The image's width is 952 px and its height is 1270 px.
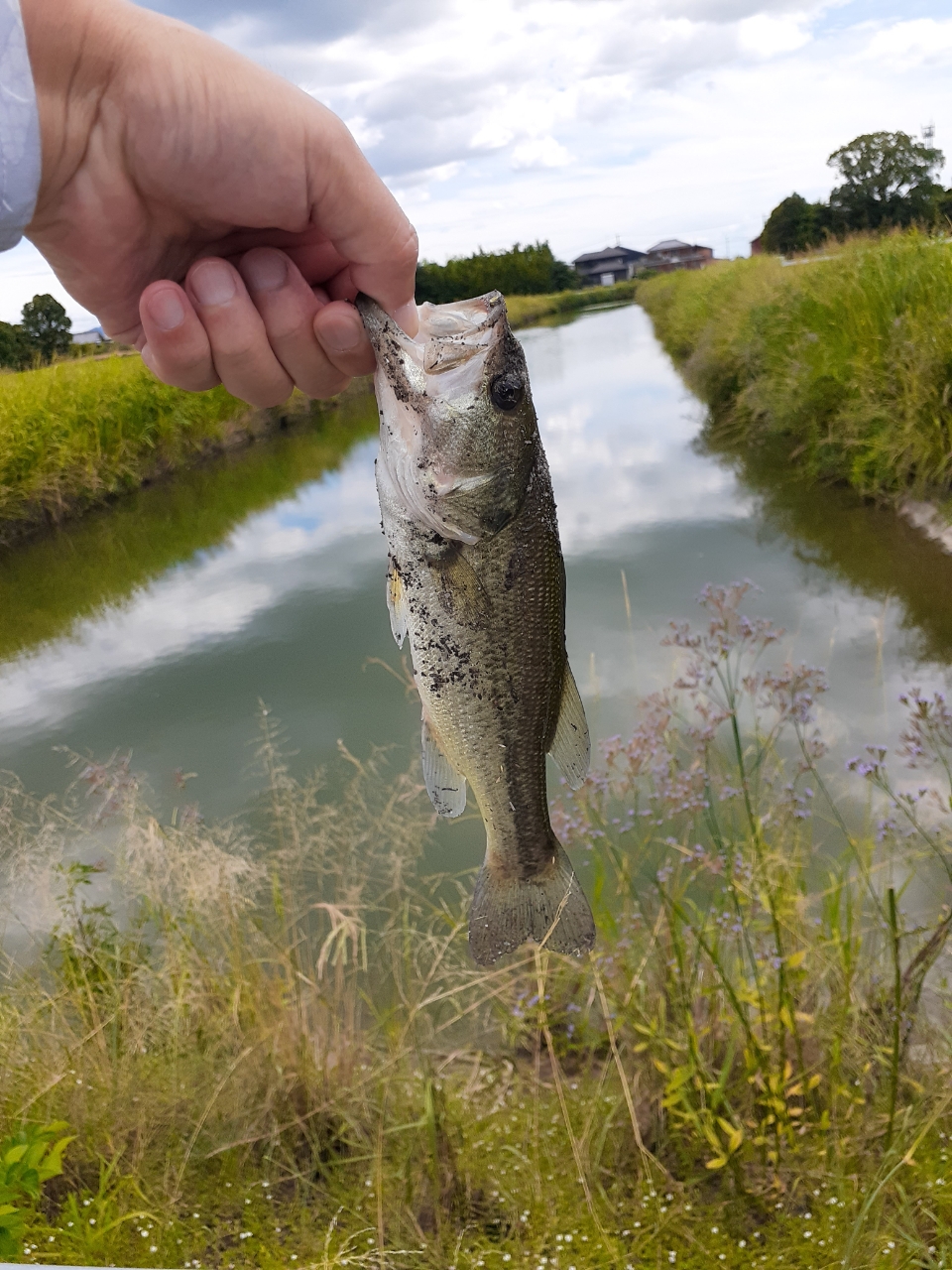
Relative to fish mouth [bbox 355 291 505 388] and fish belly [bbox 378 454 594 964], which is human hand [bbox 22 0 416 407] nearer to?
fish mouth [bbox 355 291 505 388]

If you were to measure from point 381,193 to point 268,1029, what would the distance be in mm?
2741

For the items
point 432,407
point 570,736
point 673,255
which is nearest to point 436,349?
point 432,407

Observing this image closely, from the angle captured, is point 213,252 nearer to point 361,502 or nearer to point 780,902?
point 780,902

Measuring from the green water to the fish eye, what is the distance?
129 inches

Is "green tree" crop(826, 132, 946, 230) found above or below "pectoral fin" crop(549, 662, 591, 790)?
above

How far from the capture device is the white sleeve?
1.43 meters

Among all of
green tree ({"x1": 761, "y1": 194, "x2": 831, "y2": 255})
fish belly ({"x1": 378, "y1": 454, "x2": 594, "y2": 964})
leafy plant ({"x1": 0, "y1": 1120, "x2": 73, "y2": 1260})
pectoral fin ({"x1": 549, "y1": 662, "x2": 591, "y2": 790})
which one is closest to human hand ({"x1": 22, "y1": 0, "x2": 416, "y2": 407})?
fish belly ({"x1": 378, "y1": 454, "x2": 594, "y2": 964})

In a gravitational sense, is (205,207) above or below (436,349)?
above

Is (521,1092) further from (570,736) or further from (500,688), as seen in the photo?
(500,688)

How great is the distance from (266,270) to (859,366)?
28.9ft

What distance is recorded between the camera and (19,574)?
1097 centimetres

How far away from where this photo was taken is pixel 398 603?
64.3 inches

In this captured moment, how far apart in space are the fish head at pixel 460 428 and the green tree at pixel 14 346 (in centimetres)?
2136

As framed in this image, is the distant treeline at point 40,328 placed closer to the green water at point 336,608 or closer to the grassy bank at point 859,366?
the green water at point 336,608
